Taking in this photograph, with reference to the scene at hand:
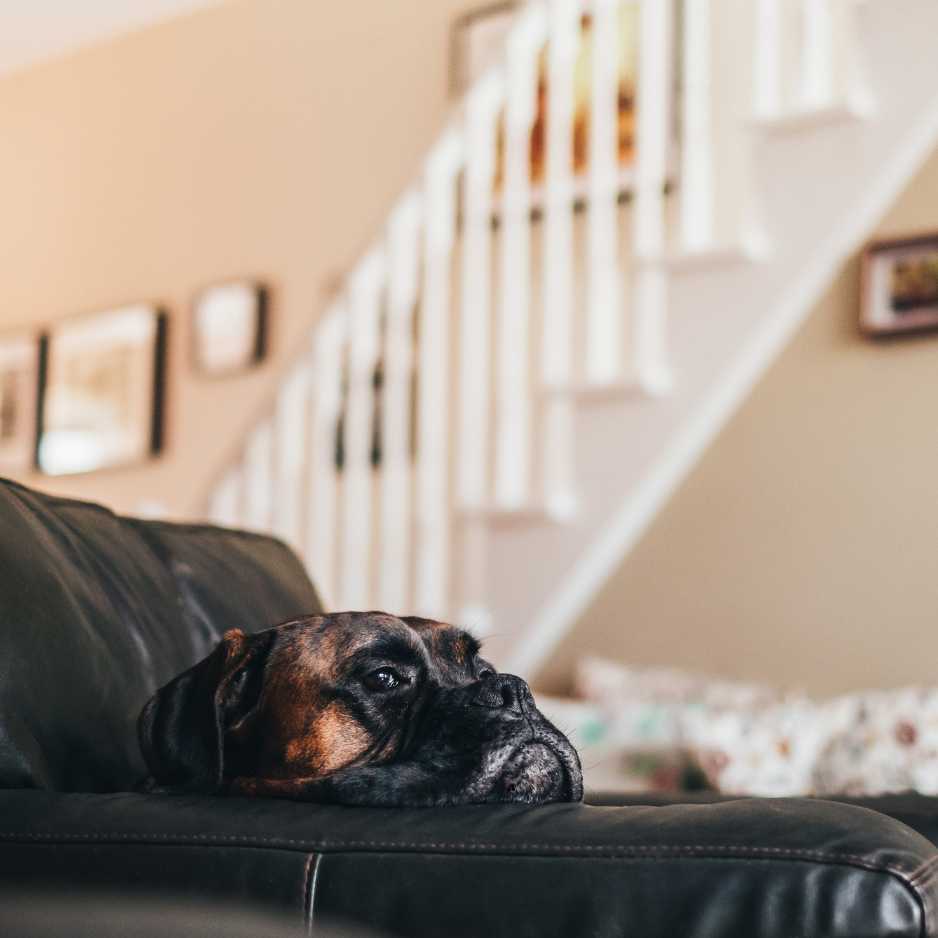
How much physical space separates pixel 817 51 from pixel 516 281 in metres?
0.95

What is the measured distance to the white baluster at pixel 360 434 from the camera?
3969 mm

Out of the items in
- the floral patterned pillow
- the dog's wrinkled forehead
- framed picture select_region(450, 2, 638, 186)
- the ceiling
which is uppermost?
the ceiling

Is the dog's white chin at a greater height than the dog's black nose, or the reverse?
the dog's black nose

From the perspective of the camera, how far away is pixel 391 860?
1.09 metres

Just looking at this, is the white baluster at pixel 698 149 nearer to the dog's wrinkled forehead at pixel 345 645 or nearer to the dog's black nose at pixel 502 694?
the dog's wrinkled forehead at pixel 345 645

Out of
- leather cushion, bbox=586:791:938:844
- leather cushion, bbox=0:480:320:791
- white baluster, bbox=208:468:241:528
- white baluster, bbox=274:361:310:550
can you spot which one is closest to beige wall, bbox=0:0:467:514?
white baluster, bbox=208:468:241:528

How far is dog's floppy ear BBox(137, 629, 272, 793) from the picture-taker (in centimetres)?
145

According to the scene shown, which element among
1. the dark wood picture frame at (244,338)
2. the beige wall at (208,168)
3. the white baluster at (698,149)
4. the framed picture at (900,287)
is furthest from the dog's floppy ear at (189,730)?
the dark wood picture frame at (244,338)

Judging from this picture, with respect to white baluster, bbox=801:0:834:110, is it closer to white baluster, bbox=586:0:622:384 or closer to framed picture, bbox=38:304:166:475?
white baluster, bbox=586:0:622:384

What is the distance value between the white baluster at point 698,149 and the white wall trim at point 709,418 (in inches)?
11.2

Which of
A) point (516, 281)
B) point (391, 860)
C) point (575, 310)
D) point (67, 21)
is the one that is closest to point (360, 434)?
point (516, 281)

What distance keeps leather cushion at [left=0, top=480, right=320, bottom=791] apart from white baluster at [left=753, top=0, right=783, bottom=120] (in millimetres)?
1955

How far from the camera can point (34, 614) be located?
5.02ft

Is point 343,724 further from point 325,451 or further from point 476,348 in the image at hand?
point 325,451
